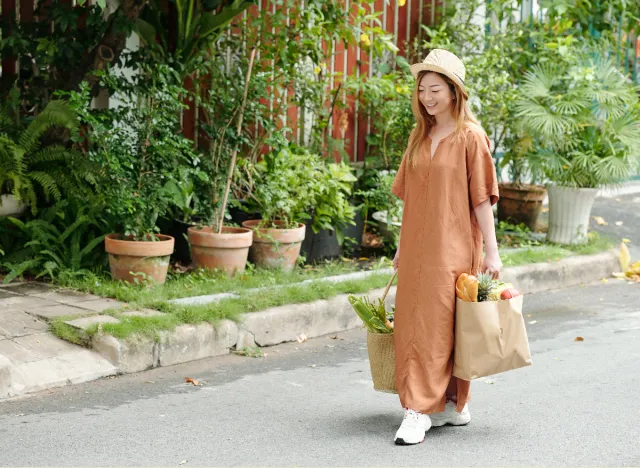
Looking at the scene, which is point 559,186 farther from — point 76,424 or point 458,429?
point 76,424

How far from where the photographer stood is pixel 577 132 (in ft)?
31.3

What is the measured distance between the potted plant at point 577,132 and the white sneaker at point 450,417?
493cm

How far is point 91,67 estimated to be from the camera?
312 inches

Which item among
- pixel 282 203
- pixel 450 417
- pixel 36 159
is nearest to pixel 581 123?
pixel 282 203

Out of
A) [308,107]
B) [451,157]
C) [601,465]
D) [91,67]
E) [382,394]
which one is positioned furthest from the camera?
[308,107]

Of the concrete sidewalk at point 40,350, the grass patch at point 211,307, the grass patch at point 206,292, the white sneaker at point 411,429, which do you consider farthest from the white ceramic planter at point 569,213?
the white sneaker at point 411,429

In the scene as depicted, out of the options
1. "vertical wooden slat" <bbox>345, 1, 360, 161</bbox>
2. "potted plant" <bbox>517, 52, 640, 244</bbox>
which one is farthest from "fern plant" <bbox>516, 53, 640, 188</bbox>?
"vertical wooden slat" <bbox>345, 1, 360, 161</bbox>

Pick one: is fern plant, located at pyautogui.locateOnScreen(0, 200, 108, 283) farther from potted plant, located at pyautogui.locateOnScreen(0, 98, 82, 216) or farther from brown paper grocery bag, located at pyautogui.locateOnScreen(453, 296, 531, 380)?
brown paper grocery bag, located at pyautogui.locateOnScreen(453, 296, 531, 380)

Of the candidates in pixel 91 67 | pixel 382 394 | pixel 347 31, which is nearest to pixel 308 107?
pixel 347 31

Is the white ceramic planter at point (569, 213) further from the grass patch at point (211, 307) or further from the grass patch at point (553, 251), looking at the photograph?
the grass patch at point (211, 307)

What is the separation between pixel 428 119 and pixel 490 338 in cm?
105

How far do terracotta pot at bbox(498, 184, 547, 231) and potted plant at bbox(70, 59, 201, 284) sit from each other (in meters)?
3.91

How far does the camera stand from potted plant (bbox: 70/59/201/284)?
22.7ft

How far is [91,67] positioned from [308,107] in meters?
2.07
